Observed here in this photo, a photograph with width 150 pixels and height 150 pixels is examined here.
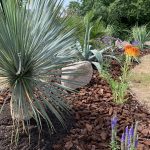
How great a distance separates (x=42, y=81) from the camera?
12.7 ft

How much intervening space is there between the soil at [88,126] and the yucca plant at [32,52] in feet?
0.41

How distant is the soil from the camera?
3828 mm

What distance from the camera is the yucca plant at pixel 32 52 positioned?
12.2 ft

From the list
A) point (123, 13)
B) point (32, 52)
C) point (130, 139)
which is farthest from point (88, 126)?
point (123, 13)

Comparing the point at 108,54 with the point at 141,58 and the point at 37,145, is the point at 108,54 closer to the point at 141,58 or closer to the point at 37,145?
the point at 141,58

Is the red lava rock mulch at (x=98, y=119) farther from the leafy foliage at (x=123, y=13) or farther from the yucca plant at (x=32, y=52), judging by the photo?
the leafy foliage at (x=123, y=13)

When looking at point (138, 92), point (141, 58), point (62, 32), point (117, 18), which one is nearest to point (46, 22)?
point (62, 32)

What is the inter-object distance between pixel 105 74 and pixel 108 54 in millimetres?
1623

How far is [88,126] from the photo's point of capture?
414 cm

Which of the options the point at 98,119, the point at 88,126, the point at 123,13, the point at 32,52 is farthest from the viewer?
the point at 123,13

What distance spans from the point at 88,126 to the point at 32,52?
36.6 inches

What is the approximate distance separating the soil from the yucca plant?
0.12 m

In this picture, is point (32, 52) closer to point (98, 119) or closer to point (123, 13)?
point (98, 119)

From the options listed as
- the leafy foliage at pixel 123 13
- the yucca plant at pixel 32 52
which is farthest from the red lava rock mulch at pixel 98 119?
the leafy foliage at pixel 123 13
